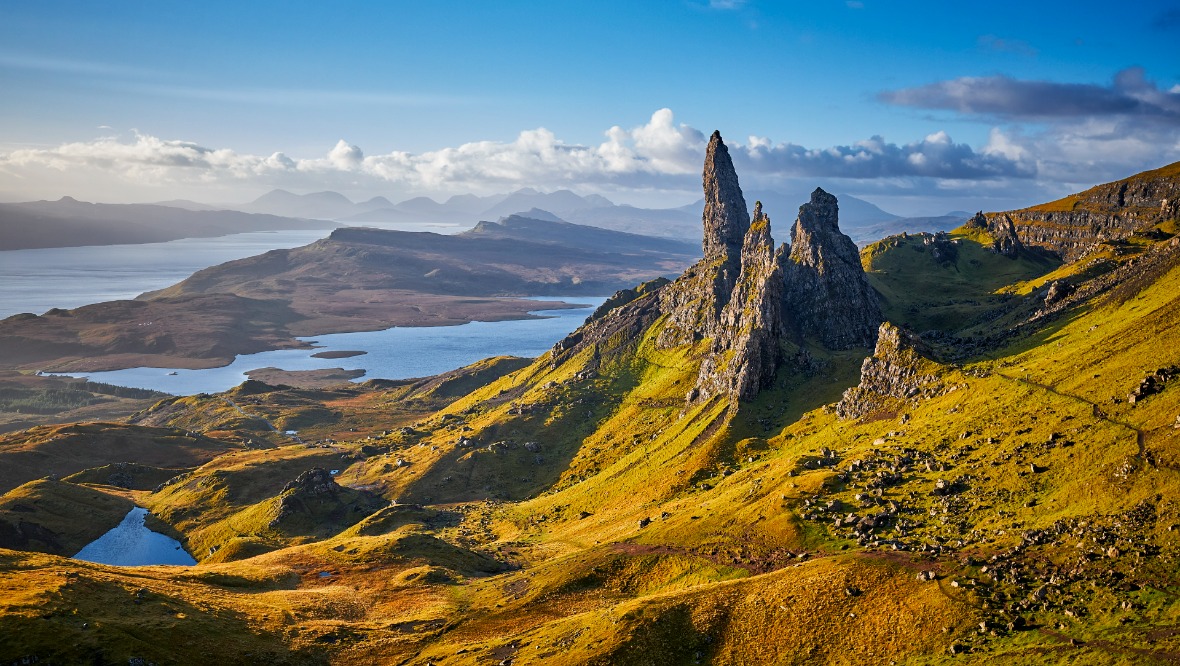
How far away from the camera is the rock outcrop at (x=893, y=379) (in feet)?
480

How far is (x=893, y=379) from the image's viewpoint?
150875 millimetres

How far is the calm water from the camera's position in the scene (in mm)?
170000

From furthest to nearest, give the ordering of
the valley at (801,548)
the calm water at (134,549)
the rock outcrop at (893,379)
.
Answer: the calm water at (134,549) < the rock outcrop at (893,379) < the valley at (801,548)

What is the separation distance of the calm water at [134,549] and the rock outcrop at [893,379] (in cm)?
15286

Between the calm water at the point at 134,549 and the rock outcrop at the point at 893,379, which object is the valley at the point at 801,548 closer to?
the rock outcrop at the point at 893,379

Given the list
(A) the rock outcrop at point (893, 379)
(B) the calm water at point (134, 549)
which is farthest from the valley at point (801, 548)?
(B) the calm water at point (134, 549)

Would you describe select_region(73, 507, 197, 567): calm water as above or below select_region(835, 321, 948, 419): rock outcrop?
below

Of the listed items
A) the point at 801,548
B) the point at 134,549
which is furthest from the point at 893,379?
the point at 134,549

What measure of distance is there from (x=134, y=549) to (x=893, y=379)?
588 feet

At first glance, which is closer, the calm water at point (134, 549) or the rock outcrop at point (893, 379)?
the rock outcrop at point (893, 379)

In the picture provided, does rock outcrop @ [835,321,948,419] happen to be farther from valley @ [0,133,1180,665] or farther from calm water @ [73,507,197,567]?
calm water @ [73,507,197,567]

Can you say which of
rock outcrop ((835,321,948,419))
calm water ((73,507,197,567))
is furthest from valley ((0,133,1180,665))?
calm water ((73,507,197,567))

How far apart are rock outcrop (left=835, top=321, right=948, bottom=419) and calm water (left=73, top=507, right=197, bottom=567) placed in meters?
153

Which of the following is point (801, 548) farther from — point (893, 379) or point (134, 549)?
point (134, 549)
